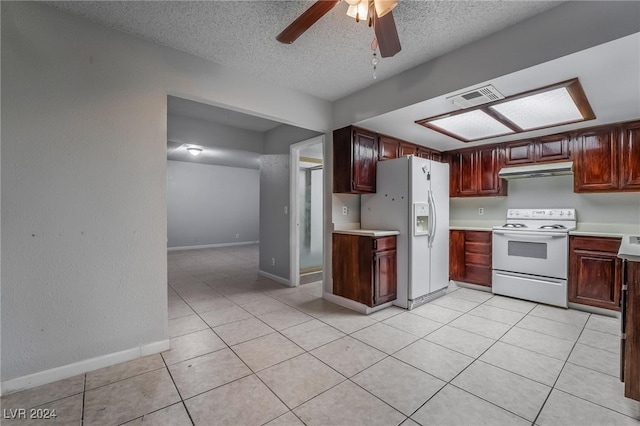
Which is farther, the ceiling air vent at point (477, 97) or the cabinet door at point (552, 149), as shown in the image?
the cabinet door at point (552, 149)

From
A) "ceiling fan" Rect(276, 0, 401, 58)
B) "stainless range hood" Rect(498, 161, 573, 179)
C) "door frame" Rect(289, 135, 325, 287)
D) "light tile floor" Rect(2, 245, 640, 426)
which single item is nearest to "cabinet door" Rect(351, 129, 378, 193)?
"door frame" Rect(289, 135, 325, 287)

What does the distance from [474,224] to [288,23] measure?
410 centimetres

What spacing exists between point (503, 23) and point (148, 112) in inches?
112

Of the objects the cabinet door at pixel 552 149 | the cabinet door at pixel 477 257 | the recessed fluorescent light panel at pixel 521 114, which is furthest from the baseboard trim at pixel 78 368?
the cabinet door at pixel 552 149

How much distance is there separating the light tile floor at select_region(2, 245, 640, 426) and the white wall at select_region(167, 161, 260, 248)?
5464mm

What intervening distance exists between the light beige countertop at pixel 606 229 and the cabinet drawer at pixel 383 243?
2.07m

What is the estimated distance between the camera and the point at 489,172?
4.19 meters

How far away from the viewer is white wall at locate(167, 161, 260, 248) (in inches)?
315

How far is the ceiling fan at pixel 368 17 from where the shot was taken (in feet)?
4.77

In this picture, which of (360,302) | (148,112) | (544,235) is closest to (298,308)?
(360,302)

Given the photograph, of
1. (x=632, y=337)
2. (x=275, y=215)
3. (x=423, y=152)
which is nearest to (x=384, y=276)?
(x=632, y=337)

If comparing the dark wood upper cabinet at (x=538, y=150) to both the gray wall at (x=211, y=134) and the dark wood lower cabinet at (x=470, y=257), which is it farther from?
the gray wall at (x=211, y=134)

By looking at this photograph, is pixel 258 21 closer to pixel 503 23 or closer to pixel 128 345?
pixel 503 23

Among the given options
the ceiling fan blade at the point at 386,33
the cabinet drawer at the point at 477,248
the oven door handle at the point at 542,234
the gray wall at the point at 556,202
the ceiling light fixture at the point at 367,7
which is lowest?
the cabinet drawer at the point at 477,248
